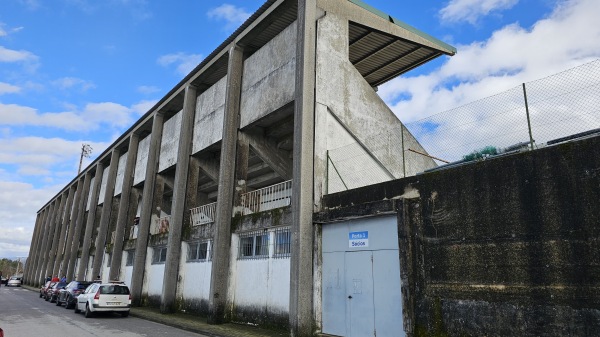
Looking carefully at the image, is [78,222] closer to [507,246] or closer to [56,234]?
[56,234]

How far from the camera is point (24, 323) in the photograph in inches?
555

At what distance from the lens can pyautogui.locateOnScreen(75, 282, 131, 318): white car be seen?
1667 cm

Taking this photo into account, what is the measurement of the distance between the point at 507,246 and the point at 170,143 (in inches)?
734

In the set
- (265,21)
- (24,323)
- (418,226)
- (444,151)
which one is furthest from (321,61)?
(24,323)

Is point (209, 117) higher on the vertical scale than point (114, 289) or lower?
higher

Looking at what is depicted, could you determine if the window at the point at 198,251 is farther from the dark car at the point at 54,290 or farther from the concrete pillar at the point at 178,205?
the dark car at the point at 54,290

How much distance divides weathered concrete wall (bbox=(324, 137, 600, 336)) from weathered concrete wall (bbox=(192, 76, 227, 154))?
1049cm

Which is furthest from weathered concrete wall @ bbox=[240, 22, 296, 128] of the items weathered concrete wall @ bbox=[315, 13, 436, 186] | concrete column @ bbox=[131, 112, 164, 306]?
concrete column @ bbox=[131, 112, 164, 306]

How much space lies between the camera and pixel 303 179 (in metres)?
12.1

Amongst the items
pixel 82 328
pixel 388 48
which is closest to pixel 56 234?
pixel 82 328

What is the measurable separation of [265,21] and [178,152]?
25.7 ft

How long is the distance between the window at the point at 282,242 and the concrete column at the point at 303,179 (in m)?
1.03

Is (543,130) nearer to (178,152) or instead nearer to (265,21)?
(265,21)

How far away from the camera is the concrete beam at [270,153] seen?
16.8 meters
